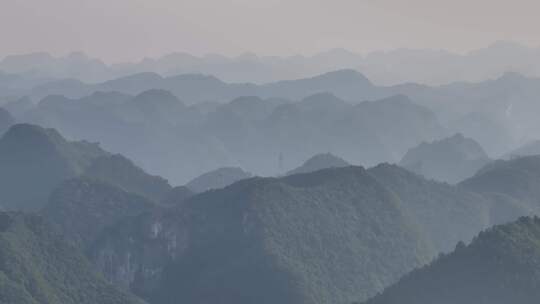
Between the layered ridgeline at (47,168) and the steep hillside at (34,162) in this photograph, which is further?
the steep hillside at (34,162)

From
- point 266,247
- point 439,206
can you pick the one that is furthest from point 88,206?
point 439,206

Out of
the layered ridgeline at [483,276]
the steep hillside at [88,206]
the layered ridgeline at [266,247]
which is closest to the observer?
the layered ridgeline at [483,276]

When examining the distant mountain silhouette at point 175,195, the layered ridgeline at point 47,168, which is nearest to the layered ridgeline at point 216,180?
the layered ridgeline at point 47,168

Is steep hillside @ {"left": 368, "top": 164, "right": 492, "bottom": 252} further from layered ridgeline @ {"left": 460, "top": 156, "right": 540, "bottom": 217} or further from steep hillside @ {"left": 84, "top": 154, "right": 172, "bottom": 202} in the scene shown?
steep hillside @ {"left": 84, "top": 154, "right": 172, "bottom": 202}

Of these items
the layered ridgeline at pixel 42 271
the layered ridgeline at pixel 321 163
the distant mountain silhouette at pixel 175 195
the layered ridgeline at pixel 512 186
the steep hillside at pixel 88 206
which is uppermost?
the layered ridgeline at pixel 42 271

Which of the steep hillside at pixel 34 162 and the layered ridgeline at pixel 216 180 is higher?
the steep hillside at pixel 34 162

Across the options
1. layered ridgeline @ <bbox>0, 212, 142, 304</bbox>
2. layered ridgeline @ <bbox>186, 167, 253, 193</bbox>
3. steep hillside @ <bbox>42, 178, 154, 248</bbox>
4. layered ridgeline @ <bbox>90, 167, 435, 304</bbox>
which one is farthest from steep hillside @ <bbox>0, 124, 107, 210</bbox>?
layered ridgeline @ <bbox>0, 212, 142, 304</bbox>

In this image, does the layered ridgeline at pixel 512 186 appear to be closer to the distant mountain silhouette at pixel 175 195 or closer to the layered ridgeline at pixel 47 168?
the distant mountain silhouette at pixel 175 195
